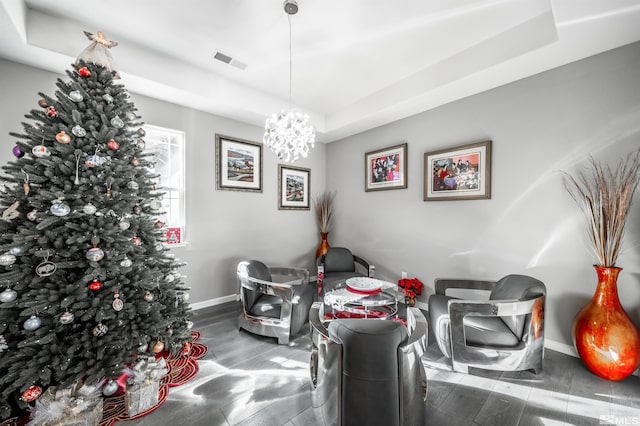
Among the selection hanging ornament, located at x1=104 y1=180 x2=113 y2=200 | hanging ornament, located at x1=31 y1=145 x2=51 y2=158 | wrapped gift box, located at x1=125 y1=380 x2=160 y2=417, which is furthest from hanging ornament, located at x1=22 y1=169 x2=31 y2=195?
wrapped gift box, located at x1=125 y1=380 x2=160 y2=417

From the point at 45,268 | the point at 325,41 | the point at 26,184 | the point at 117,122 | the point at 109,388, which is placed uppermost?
the point at 325,41

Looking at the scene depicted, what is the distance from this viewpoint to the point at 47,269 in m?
1.53

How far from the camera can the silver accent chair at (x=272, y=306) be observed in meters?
2.68

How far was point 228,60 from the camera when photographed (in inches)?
115

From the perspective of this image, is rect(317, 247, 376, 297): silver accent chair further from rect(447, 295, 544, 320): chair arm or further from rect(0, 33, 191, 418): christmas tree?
rect(0, 33, 191, 418): christmas tree

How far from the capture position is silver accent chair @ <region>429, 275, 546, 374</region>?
2117 mm

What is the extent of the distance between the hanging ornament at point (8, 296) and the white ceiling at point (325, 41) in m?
2.03

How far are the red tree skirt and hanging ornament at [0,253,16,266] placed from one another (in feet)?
3.87

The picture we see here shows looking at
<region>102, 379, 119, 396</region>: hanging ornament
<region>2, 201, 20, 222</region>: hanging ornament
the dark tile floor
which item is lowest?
the dark tile floor

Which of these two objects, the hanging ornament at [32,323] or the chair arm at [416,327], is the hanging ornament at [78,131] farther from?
the chair arm at [416,327]

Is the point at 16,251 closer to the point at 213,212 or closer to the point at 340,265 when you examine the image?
the point at 213,212

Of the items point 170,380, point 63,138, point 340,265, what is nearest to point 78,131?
point 63,138

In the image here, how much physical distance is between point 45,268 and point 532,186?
4.17 m

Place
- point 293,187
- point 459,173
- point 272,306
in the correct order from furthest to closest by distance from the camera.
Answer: point 293,187, point 459,173, point 272,306
